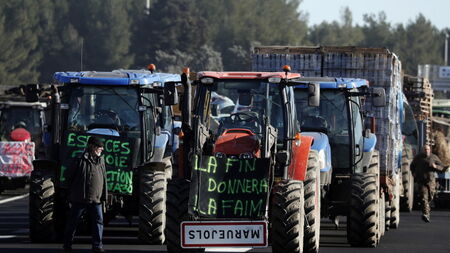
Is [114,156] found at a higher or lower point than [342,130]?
lower

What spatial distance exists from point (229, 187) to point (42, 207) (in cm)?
403

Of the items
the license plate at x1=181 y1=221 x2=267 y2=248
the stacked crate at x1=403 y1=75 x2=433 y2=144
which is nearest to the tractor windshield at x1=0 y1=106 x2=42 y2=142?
the stacked crate at x1=403 y1=75 x2=433 y2=144

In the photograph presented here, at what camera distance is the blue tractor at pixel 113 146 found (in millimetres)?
22422

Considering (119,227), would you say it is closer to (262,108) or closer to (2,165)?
(262,108)

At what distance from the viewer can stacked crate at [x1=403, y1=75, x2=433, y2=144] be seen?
1562 inches

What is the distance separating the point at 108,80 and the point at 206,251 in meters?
3.51

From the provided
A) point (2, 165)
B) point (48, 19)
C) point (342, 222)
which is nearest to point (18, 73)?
point (48, 19)

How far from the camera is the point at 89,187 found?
20812 millimetres

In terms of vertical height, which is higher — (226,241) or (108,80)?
(108,80)

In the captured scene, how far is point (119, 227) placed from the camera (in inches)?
1061

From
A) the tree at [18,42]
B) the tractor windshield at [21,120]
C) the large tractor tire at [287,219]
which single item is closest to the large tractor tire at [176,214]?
the large tractor tire at [287,219]

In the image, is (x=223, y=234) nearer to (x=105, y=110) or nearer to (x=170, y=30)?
(x=105, y=110)

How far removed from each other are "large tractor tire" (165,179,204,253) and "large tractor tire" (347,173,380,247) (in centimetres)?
406

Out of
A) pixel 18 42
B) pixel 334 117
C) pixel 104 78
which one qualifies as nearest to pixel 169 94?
pixel 104 78
